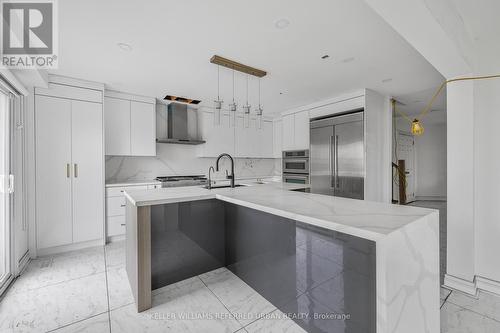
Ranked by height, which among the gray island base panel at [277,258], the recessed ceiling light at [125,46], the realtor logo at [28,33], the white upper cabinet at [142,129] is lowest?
the gray island base panel at [277,258]

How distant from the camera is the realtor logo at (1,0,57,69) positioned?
165 cm

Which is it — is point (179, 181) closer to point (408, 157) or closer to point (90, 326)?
point (90, 326)

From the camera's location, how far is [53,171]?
2.97 metres

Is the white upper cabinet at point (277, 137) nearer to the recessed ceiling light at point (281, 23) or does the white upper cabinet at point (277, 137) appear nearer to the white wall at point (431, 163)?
the recessed ceiling light at point (281, 23)

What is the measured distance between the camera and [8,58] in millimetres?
2139

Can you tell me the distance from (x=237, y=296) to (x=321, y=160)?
2.98 meters

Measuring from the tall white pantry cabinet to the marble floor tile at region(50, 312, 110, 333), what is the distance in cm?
185

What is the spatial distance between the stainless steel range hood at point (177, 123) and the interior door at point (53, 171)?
154 cm

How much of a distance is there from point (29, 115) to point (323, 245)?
370 cm

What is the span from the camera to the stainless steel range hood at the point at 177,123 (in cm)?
422

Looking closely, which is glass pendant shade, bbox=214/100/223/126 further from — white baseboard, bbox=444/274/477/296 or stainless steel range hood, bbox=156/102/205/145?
white baseboard, bbox=444/274/477/296

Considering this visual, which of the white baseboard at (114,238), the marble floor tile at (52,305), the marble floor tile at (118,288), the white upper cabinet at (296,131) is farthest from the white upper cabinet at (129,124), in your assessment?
the white upper cabinet at (296,131)

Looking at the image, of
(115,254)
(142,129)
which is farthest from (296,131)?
(115,254)

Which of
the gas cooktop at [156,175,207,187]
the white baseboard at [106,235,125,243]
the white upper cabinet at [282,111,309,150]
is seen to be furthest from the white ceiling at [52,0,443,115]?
the white baseboard at [106,235,125,243]
